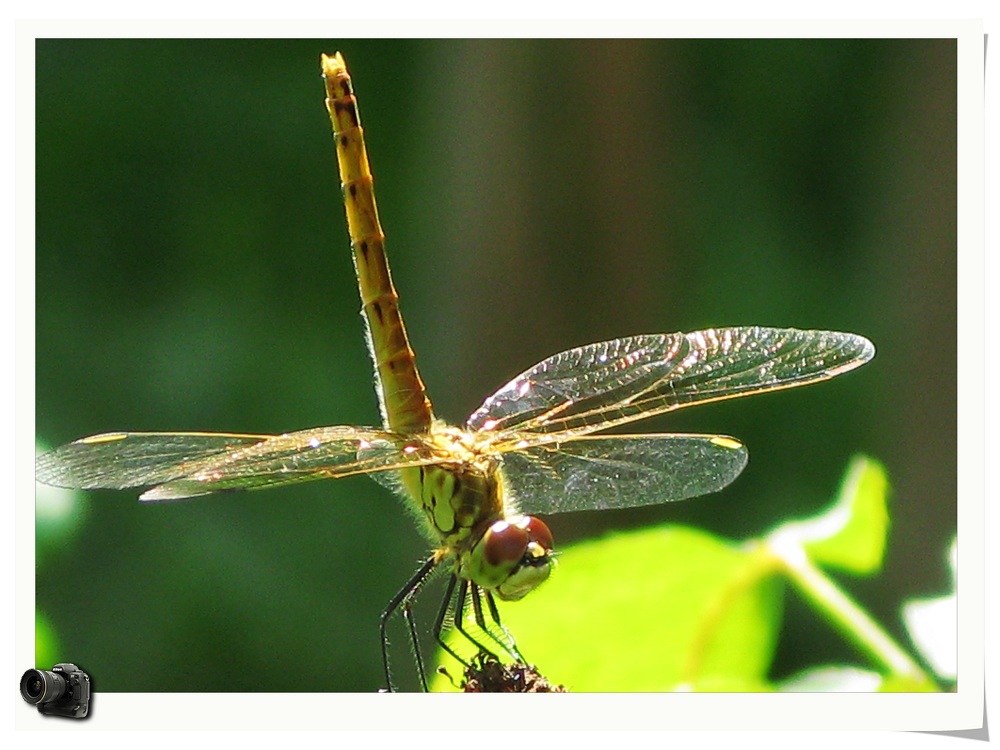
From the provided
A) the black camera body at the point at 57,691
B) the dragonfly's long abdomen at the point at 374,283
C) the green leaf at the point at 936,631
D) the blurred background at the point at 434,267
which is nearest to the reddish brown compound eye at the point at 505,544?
the dragonfly's long abdomen at the point at 374,283

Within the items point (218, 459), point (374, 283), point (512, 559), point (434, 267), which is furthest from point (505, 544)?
point (434, 267)

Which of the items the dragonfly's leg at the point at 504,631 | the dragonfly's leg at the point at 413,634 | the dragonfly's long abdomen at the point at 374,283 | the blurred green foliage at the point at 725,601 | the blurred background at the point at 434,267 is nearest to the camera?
the blurred green foliage at the point at 725,601

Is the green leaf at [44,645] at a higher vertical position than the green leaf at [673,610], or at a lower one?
lower

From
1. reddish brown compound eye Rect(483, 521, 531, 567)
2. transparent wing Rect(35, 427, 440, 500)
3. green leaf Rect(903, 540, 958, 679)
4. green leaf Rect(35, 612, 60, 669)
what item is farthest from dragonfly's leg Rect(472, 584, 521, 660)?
green leaf Rect(35, 612, 60, 669)

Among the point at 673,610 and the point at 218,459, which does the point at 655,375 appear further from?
the point at 218,459

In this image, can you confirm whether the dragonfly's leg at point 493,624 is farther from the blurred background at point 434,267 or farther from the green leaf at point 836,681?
the blurred background at point 434,267

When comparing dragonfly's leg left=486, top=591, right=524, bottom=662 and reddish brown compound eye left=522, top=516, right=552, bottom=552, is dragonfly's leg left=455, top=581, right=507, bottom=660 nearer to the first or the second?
dragonfly's leg left=486, top=591, right=524, bottom=662
